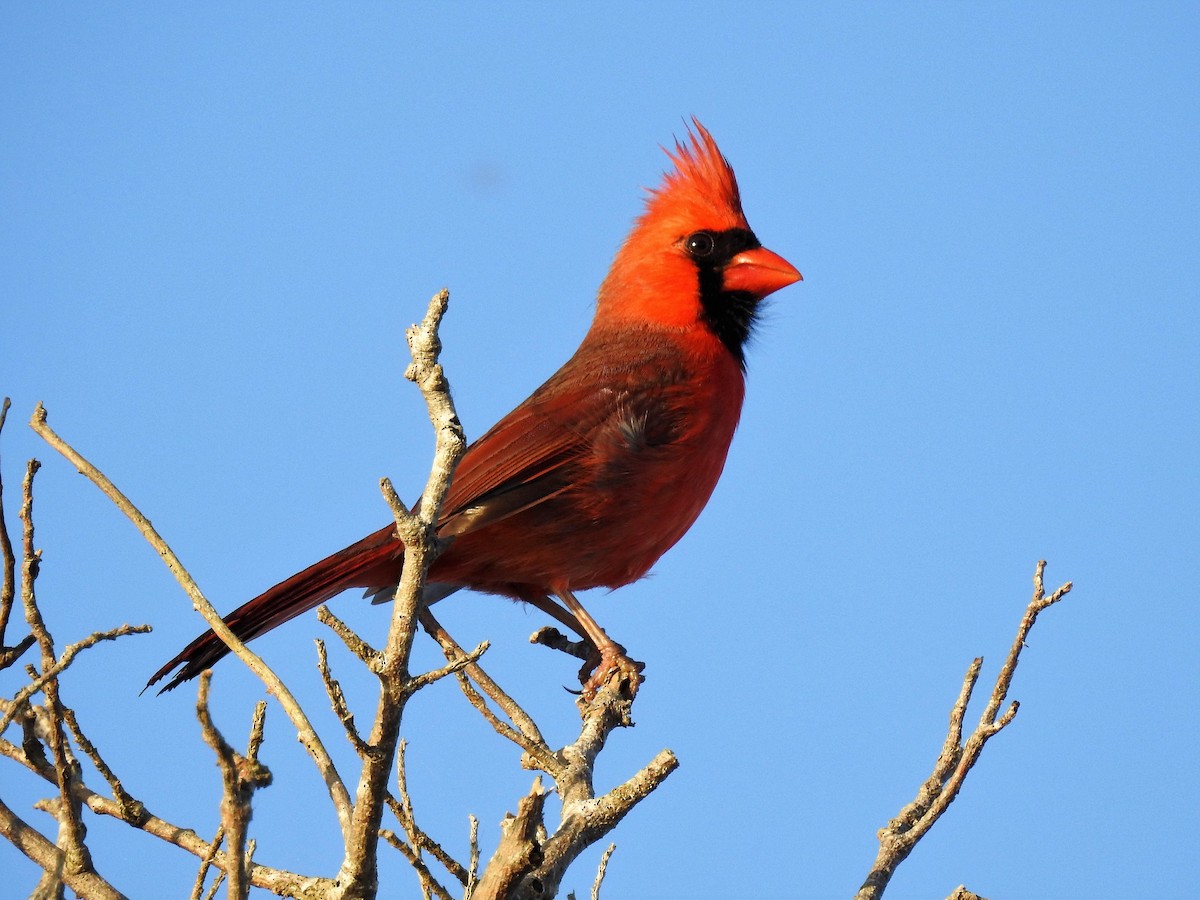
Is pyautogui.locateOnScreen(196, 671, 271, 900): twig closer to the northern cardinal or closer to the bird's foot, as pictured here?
the northern cardinal

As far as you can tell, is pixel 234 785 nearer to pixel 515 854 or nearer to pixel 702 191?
pixel 515 854

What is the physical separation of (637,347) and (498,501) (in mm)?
816

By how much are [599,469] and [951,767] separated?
1308mm

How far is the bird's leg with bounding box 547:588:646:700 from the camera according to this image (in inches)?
126

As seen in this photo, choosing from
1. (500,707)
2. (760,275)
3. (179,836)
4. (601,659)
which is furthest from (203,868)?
(760,275)

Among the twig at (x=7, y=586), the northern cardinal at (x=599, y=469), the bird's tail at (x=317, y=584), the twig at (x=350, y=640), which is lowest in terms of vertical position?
the twig at (x=350, y=640)

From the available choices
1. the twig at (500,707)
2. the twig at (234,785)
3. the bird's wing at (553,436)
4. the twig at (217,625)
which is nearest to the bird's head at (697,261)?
the bird's wing at (553,436)

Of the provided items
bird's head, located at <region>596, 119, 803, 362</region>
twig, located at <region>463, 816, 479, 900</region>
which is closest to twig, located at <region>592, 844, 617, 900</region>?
twig, located at <region>463, 816, 479, 900</region>

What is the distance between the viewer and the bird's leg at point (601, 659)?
10.5 ft

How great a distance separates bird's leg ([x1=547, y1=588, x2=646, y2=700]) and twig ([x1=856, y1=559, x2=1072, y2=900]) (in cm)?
92

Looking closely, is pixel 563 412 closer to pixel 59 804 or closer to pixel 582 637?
pixel 582 637

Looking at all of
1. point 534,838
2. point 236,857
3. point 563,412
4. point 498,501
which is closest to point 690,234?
point 563,412

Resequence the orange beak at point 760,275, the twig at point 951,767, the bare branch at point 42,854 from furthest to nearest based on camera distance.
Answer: the orange beak at point 760,275 < the twig at point 951,767 < the bare branch at point 42,854

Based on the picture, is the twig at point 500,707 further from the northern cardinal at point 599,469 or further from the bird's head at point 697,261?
the bird's head at point 697,261
